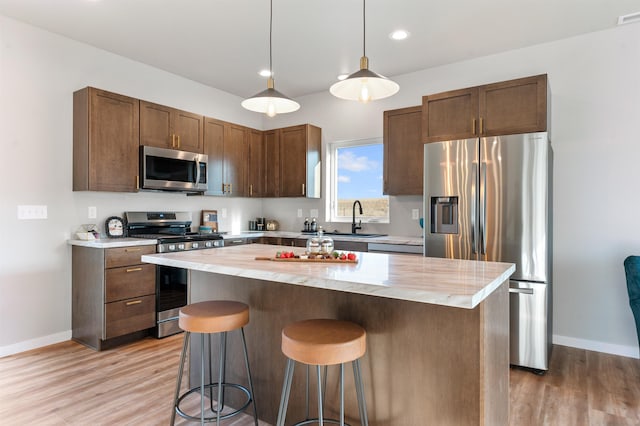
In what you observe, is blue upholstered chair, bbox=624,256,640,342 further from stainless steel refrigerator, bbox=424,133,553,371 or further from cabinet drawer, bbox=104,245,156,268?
cabinet drawer, bbox=104,245,156,268

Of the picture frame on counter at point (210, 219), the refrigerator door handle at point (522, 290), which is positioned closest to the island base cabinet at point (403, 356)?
the refrigerator door handle at point (522, 290)

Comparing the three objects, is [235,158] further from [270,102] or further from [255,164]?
[270,102]

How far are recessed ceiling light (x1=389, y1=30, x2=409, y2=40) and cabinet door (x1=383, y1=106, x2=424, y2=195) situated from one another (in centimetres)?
71

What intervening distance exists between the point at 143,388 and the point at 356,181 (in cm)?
327

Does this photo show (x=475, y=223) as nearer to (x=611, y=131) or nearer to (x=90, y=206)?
(x=611, y=131)

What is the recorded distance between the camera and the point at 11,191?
10.4 ft

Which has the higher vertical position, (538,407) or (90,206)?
(90,206)

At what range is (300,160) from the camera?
191 inches

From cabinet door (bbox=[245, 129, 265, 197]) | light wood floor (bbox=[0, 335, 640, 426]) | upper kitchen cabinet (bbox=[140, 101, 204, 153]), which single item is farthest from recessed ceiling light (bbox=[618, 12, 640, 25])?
upper kitchen cabinet (bbox=[140, 101, 204, 153])

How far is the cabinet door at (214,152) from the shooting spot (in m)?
4.47

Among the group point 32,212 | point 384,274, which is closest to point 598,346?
point 384,274

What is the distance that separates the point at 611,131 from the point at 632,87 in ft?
1.27

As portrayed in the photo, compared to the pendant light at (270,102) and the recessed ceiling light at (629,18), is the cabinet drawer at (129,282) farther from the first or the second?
the recessed ceiling light at (629,18)

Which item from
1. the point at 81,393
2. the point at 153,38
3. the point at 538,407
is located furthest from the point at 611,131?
the point at 81,393
